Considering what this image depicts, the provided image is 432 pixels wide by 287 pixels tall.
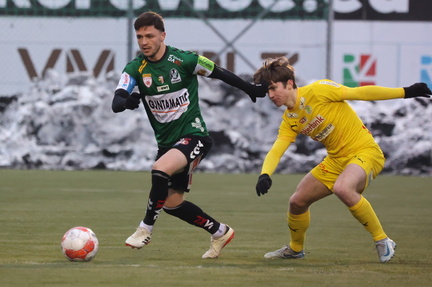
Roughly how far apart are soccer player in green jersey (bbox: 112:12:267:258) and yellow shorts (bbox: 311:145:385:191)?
80 cm

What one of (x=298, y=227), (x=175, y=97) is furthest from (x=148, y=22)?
(x=298, y=227)

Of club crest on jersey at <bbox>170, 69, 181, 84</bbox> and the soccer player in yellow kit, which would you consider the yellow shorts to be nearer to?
the soccer player in yellow kit

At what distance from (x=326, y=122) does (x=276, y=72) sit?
576 mm

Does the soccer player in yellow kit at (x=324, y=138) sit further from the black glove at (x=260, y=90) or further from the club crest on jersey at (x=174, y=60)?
the club crest on jersey at (x=174, y=60)

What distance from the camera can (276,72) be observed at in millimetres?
7461

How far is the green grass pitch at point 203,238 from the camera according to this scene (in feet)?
20.5

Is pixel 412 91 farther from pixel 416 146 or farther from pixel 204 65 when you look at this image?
pixel 416 146

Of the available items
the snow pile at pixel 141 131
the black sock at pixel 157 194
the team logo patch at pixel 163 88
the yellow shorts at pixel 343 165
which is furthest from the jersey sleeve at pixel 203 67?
the snow pile at pixel 141 131

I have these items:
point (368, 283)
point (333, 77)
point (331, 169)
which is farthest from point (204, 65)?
point (333, 77)

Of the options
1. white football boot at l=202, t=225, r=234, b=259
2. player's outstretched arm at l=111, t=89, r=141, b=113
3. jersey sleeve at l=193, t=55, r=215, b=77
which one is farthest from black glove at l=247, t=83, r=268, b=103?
white football boot at l=202, t=225, r=234, b=259

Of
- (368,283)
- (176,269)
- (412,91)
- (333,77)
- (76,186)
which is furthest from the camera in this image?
(333,77)

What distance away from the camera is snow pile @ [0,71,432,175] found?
19203 millimetres

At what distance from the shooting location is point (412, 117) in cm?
1927

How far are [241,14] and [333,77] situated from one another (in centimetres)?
231
